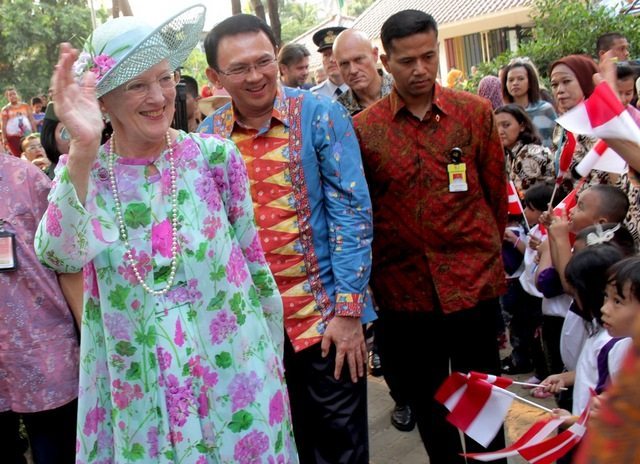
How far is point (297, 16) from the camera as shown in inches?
2758

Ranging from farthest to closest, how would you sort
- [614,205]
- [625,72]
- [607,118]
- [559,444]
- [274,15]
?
1. [274,15]
2. [625,72]
3. [614,205]
4. [559,444]
5. [607,118]

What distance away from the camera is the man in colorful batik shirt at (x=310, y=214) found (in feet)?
9.21

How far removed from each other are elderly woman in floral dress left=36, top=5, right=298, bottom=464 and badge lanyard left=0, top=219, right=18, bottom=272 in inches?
28.5

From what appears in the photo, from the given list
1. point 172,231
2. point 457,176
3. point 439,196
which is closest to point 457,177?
point 457,176

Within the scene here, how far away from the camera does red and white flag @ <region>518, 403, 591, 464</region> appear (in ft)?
8.73

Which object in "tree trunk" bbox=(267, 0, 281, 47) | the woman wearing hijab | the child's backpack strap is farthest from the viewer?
"tree trunk" bbox=(267, 0, 281, 47)

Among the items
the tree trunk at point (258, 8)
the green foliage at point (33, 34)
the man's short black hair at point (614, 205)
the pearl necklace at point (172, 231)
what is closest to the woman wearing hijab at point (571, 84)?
the man's short black hair at point (614, 205)

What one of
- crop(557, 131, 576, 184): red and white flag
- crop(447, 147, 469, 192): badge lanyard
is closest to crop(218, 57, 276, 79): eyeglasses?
crop(447, 147, 469, 192): badge lanyard

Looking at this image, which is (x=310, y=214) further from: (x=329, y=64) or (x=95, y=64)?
(x=329, y=64)

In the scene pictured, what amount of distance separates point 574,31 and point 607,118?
852 cm

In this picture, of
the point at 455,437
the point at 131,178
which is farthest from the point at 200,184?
the point at 455,437

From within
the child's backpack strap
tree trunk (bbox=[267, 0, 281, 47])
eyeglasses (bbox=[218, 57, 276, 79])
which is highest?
tree trunk (bbox=[267, 0, 281, 47])

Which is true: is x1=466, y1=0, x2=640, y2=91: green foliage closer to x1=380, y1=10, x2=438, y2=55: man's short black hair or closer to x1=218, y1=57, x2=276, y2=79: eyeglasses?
Answer: x1=380, y1=10, x2=438, y2=55: man's short black hair

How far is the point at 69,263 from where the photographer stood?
6.61 feet
